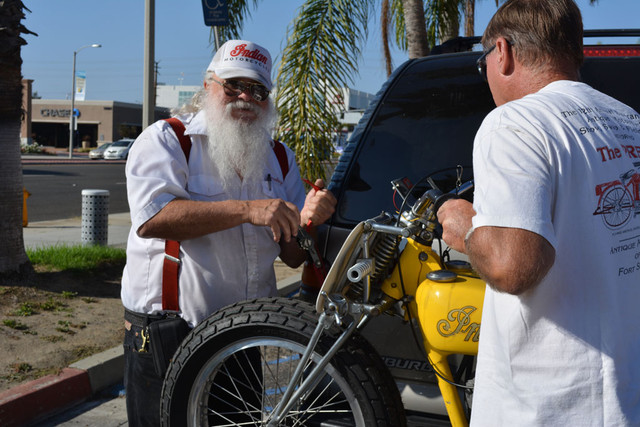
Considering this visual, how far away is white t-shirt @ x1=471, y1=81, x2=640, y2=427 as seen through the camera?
4.87 ft

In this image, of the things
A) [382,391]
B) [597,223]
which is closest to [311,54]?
[382,391]

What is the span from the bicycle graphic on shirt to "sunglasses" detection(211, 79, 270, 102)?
162 centimetres

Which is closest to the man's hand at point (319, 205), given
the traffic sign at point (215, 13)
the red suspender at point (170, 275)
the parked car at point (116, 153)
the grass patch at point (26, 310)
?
the red suspender at point (170, 275)

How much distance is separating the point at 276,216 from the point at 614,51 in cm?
183

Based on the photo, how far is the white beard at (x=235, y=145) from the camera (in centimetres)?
271

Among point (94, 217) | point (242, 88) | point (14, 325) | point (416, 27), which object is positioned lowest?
point (14, 325)

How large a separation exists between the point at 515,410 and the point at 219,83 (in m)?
1.78

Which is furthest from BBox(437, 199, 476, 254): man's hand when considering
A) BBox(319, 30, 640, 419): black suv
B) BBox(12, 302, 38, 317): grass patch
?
BBox(12, 302, 38, 317): grass patch

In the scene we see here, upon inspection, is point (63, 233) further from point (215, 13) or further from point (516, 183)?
point (516, 183)

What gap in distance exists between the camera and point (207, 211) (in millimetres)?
2469

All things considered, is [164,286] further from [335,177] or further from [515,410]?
[515,410]

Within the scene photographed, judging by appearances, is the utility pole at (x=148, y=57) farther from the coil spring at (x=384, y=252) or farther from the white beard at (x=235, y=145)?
the coil spring at (x=384, y=252)

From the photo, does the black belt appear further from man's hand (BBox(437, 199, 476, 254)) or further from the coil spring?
man's hand (BBox(437, 199, 476, 254))

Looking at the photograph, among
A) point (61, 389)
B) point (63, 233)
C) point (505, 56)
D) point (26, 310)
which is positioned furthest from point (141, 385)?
point (63, 233)
